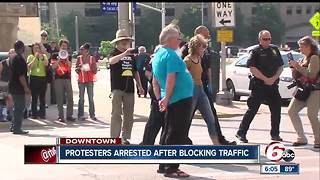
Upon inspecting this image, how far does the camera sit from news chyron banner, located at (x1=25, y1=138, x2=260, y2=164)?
6281 mm

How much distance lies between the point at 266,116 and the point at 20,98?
5.96 metres

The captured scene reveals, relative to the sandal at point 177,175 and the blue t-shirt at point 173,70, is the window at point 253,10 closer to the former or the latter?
the blue t-shirt at point 173,70

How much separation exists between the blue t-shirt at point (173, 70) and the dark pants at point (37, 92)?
662 cm

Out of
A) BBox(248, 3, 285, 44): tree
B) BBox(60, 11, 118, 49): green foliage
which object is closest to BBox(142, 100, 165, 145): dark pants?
BBox(60, 11, 118, 49): green foliage

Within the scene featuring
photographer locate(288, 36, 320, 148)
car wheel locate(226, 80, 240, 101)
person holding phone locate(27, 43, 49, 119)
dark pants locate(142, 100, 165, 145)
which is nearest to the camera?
dark pants locate(142, 100, 165, 145)

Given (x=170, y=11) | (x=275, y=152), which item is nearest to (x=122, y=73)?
(x=275, y=152)

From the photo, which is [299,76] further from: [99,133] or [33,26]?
[33,26]

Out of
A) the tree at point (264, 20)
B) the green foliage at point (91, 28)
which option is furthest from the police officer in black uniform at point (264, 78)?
the tree at point (264, 20)

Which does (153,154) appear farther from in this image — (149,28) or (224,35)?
(149,28)

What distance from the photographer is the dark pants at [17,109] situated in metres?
11.1

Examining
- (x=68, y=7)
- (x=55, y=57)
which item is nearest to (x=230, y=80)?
(x=55, y=57)

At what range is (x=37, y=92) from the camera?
1338 cm

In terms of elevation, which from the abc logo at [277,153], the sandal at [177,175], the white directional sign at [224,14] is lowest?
the sandal at [177,175]

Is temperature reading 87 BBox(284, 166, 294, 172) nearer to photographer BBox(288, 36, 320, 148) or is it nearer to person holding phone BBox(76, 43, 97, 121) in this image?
photographer BBox(288, 36, 320, 148)
